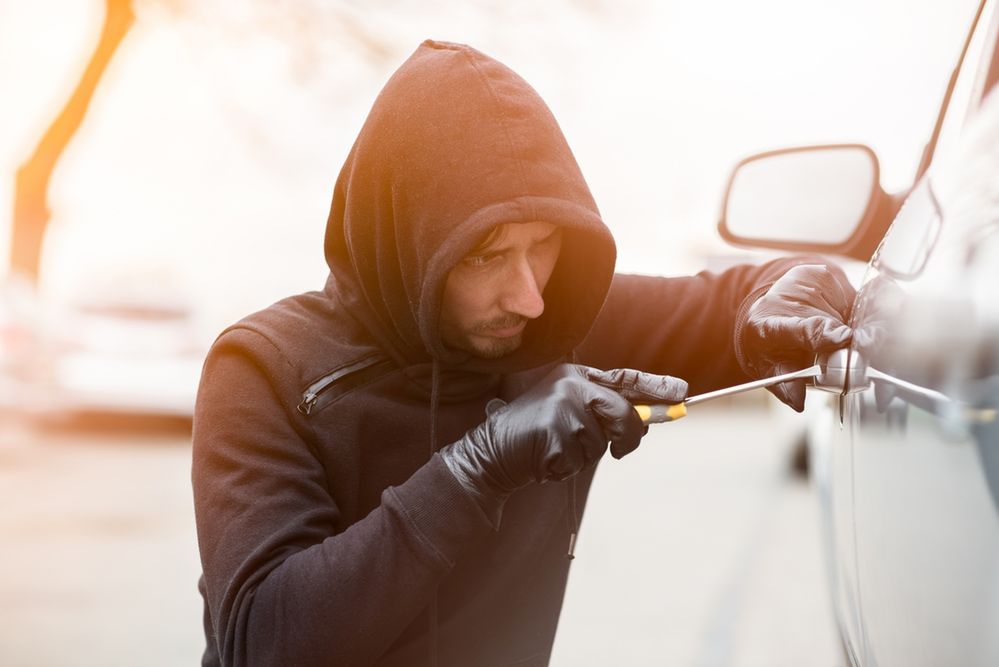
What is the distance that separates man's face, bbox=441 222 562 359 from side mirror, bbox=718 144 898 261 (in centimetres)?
51

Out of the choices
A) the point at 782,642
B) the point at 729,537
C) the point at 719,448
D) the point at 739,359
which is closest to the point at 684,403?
the point at 739,359

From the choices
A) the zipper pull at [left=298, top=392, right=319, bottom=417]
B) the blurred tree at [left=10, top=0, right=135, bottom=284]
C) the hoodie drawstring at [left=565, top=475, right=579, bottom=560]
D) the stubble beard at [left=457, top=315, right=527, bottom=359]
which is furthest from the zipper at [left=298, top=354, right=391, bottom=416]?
the blurred tree at [left=10, top=0, right=135, bottom=284]

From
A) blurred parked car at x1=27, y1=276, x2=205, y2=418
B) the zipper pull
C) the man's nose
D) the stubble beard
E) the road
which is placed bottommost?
the road

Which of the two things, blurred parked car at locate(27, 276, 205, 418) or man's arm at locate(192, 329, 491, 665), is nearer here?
man's arm at locate(192, 329, 491, 665)

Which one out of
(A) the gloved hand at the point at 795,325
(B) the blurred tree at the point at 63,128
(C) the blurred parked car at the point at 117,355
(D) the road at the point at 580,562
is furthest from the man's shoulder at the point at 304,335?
(C) the blurred parked car at the point at 117,355

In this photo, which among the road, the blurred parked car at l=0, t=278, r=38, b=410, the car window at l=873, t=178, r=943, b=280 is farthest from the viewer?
the blurred parked car at l=0, t=278, r=38, b=410

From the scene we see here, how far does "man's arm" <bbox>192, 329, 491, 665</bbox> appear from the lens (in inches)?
50.2

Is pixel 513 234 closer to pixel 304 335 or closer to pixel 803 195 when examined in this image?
pixel 304 335

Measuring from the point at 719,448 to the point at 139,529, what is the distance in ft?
16.6

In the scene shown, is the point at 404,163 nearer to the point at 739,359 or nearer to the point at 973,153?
the point at 739,359

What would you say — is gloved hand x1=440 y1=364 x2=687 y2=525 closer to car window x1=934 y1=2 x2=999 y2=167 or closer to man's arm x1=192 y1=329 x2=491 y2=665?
man's arm x1=192 y1=329 x2=491 y2=665

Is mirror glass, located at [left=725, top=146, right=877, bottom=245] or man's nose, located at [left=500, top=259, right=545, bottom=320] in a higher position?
mirror glass, located at [left=725, top=146, right=877, bottom=245]

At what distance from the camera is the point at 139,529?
5402 millimetres

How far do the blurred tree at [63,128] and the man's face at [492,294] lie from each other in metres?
3.14
